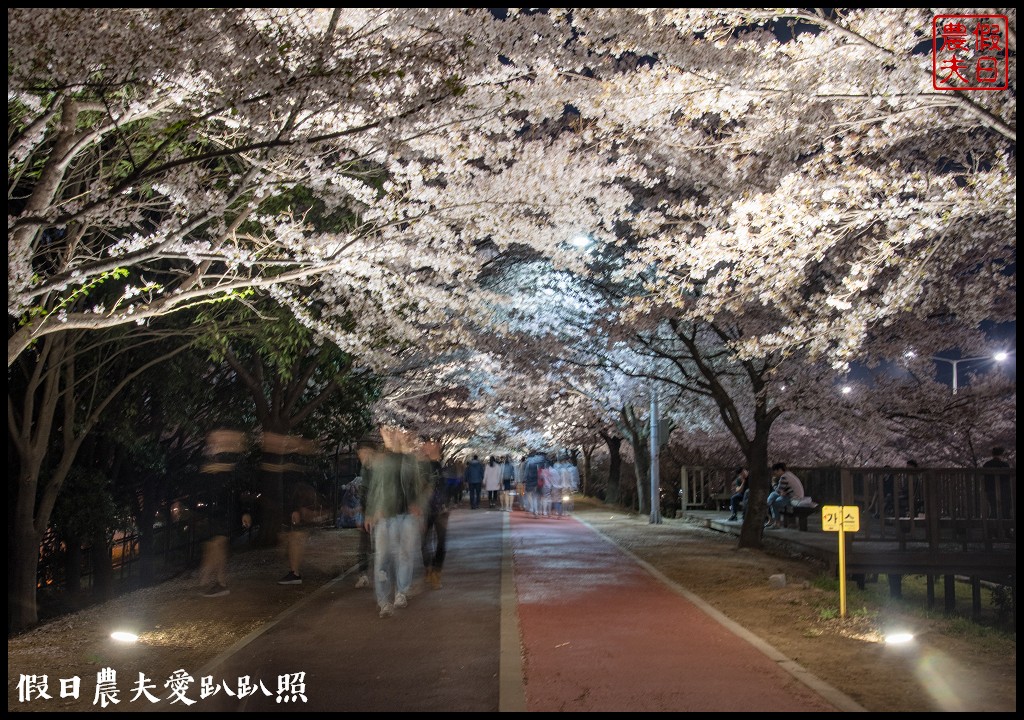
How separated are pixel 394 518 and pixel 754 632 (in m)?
3.84

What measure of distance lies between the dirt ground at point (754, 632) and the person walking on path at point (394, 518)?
4.46 ft

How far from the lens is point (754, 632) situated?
7.87 metres

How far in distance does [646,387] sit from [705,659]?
15.9 metres

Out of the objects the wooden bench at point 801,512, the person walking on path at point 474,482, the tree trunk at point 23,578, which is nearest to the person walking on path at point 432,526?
the tree trunk at point 23,578

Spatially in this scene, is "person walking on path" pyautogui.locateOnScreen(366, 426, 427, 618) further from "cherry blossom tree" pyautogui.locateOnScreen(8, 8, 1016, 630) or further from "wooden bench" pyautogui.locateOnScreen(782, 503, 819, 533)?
"wooden bench" pyautogui.locateOnScreen(782, 503, 819, 533)

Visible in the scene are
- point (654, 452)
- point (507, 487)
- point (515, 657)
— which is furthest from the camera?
point (507, 487)

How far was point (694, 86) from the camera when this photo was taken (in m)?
8.39

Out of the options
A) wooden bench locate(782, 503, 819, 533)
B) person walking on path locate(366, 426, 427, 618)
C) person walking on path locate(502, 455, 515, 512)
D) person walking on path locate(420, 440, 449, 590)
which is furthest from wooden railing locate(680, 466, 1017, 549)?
person walking on path locate(502, 455, 515, 512)

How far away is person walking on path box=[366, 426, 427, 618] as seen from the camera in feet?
29.7

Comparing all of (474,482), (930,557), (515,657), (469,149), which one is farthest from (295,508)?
(474,482)

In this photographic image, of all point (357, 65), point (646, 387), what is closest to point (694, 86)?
point (357, 65)

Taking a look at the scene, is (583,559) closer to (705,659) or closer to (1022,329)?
(705,659)

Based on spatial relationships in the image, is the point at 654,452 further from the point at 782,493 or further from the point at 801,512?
the point at 801,512

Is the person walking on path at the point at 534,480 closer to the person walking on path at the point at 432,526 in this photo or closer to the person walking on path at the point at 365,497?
the person walking on path at the point at 432,526
